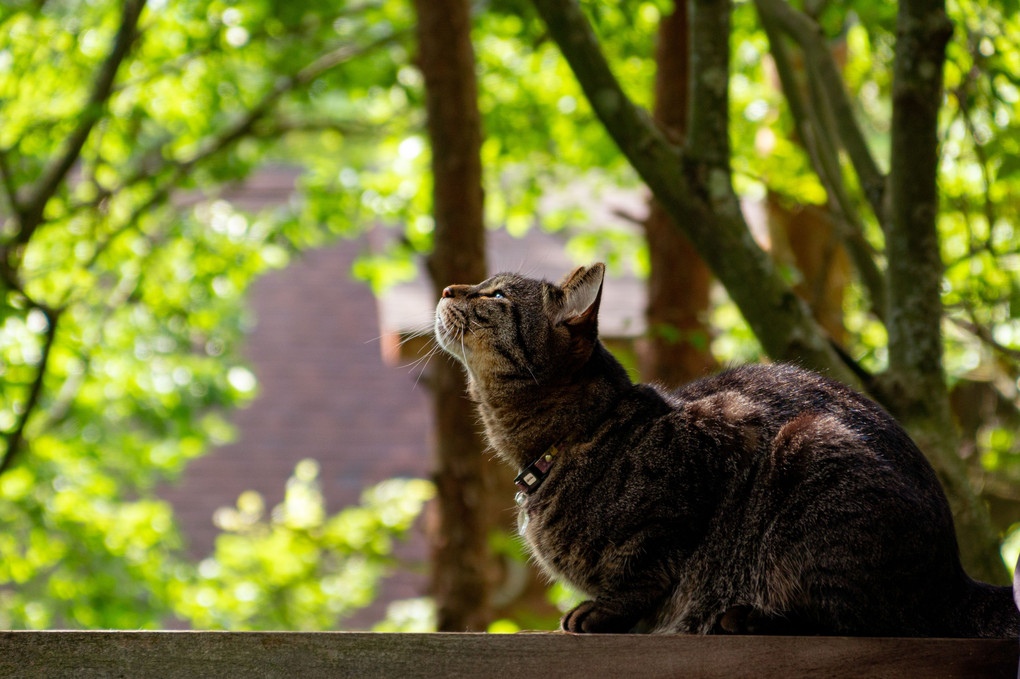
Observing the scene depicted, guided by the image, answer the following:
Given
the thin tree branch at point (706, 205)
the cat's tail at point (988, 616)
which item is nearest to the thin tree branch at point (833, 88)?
the thin tree branch at point (706, 205)

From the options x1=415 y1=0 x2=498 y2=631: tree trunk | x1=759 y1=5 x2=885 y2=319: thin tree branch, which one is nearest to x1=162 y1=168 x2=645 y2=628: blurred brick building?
x1=415 y1=0 x2=498 y2=631: tree trunk

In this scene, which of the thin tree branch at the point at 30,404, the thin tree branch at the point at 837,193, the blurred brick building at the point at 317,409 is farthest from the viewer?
the blurred brick building at the point at 317,409

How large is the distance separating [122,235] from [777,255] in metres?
4.28

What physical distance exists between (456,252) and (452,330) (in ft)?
7.64

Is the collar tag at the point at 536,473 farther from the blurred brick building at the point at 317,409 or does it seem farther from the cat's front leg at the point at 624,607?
the blurred brick building at the point at 317,409

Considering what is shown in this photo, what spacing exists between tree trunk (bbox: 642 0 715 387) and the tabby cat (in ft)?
9.21

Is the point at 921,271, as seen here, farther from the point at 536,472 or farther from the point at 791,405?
the point at 536,472

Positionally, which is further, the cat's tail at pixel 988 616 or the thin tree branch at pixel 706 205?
the thin tree branch at pixel 706 205

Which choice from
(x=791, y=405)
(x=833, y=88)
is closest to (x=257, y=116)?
(x=833, y=88)

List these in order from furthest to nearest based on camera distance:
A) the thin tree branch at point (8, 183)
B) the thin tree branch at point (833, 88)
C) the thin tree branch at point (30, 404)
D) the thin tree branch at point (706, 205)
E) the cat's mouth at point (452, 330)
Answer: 1. the thin tree branch at point (30, 404)
2. the thin tree branch at point (8, 183)
3. the thin tree branch at point (833, 88)
4. the thin tree branch at point (706, 205)
5. the cat's mouth at point (452, 330)

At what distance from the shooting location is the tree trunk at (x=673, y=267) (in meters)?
5.17

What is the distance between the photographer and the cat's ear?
2195mm

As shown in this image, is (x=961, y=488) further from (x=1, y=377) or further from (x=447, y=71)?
(x=1, y=377)

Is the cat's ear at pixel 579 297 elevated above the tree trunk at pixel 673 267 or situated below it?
above
